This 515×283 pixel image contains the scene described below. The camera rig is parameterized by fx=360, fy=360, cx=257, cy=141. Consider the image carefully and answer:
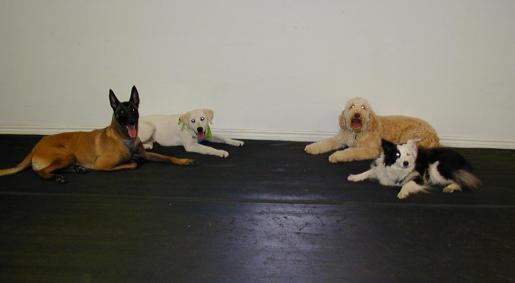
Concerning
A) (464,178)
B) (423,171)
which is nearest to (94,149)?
(423,171)

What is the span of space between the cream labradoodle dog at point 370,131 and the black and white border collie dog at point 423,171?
59 cm

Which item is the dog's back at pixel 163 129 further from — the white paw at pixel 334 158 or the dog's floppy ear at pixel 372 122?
the dog's floppy ear at pixel 372 122

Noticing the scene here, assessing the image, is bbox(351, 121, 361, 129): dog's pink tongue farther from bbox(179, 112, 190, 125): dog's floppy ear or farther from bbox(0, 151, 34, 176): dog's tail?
bbox(0, 151, 34, 176): dog's tail

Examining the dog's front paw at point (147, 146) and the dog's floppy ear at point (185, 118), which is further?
the dog's front paw at point (147, 146)

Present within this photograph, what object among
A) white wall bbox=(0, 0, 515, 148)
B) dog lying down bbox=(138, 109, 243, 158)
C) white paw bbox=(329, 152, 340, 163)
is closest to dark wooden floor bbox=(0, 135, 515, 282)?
white paw bbox=(329, 152, 340, 163)

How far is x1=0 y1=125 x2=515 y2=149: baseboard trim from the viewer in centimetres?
388

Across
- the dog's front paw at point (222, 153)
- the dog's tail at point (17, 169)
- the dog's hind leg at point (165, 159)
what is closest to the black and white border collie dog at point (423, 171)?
the dog's front paw at point (222, 153)

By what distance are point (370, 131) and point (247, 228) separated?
1758mm

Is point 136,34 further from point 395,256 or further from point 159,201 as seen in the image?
point 395,256

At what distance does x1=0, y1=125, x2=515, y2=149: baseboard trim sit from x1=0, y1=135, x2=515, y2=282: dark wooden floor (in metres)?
0.72

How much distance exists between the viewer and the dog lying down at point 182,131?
351 cm

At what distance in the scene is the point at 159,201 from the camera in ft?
8.57

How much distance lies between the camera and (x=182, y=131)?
3639 mm

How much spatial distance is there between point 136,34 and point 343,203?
2814mm
